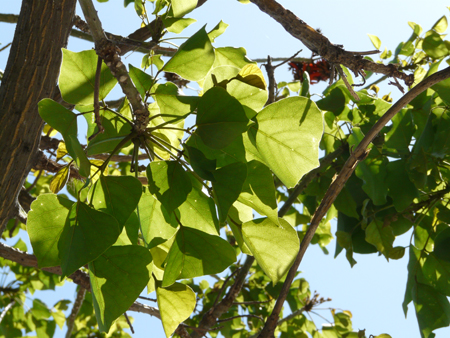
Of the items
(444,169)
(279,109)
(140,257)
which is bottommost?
(140,257)

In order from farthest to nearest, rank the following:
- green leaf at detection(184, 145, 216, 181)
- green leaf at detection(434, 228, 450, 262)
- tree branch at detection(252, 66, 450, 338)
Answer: green leaf at detection(434, 228, 450, 262) < tree branch at detection(252, 66, 450, 338) < green leaf at detection(184, 145, 216, 181)

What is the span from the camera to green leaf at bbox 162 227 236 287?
1.11 feet

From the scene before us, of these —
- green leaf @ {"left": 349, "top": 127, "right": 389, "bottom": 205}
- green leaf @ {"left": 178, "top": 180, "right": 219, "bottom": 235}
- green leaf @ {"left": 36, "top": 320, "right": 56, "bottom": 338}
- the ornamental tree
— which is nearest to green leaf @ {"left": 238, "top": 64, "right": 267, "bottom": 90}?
the ornamental tree

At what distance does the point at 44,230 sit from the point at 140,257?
0.09 m

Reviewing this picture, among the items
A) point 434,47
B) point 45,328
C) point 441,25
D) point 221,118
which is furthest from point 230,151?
point 45,328

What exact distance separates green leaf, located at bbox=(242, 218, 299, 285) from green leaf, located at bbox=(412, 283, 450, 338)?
378mm

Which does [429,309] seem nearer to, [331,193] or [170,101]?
[331,193]

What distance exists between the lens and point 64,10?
0.52 metres

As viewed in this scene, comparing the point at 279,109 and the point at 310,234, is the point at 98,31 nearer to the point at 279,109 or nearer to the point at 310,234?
the point at 279,109

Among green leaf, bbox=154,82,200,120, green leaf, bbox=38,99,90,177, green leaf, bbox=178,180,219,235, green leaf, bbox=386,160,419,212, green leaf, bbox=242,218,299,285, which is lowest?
green leaf, bbox=242,218,299,285

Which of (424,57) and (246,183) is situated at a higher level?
(424,57)

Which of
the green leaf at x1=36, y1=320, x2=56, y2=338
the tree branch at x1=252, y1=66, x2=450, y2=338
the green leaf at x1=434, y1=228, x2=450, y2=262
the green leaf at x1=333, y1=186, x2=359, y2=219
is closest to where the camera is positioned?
the tree branch at x1=252, y1=66, x2=450, y2=338

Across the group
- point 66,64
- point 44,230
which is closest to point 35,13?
point 66,64

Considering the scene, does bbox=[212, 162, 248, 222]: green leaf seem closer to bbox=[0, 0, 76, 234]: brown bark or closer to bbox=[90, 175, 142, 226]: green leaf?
bbox=[90, 175, 142, 226]: green leaf
